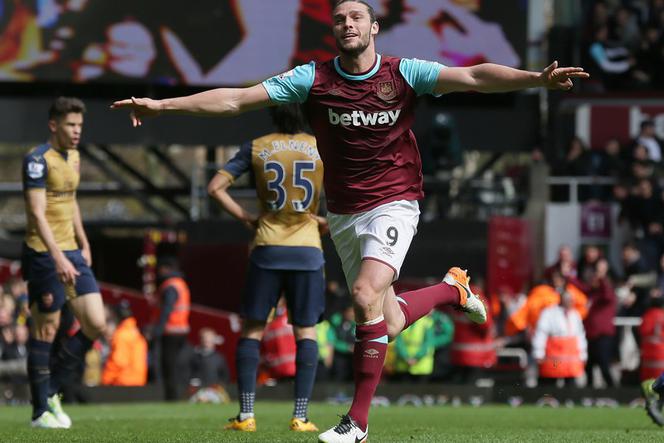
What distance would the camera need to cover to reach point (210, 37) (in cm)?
2700

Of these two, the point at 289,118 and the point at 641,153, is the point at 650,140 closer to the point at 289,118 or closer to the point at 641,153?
the point at 641,153

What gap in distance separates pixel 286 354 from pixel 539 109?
10.7m

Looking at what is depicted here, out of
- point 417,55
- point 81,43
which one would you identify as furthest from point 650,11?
point 81,43

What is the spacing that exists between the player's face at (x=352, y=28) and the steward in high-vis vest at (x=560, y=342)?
1225cm

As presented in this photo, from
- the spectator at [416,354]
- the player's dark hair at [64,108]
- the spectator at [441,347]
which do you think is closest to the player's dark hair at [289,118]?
the player's dark hair at [64,108]

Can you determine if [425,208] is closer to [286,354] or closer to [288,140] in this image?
[286,354]

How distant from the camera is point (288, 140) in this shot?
1096 centimetres

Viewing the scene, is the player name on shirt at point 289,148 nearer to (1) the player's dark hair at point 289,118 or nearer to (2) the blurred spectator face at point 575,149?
(1) the player's dark hair at point 289,118

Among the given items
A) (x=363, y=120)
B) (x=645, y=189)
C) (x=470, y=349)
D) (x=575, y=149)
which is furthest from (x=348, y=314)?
(x=363, y=120)

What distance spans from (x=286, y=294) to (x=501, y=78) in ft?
11.6

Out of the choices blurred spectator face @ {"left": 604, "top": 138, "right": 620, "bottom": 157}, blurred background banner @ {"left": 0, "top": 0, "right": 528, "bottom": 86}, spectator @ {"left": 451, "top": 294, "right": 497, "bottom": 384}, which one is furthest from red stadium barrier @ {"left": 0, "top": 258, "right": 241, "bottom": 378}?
blurred spectator face @ {"left": 604, "top": 138, "right": 620, "bottom": 157}

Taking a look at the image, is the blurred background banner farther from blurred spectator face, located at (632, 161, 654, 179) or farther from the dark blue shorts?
the dark blue shorts

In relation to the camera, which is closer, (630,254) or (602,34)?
(630,254)

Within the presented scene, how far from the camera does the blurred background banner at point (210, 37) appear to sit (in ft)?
87.3
